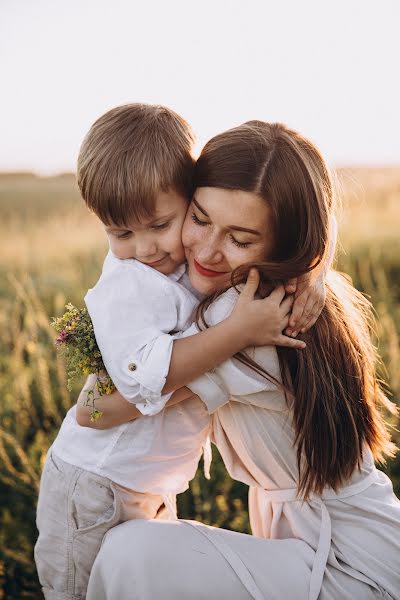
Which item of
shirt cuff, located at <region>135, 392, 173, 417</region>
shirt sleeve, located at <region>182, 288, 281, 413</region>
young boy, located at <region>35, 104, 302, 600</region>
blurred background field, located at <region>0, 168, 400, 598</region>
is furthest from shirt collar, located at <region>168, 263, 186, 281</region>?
blurred background field, located at <region>0, 168, 400, 598</region>

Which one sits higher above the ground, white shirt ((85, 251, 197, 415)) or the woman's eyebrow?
the woman's eyebrow

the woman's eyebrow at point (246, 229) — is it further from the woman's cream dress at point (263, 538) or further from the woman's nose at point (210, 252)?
the woman's cream dress at point (263, 538)

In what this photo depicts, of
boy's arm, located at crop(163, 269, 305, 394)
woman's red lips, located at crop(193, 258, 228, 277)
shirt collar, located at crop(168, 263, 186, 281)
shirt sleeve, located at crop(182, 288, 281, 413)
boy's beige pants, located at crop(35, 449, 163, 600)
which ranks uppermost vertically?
woman's red lips, located at crop(193, 258, 228, 277)

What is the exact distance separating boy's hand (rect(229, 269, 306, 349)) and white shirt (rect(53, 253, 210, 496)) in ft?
0.75

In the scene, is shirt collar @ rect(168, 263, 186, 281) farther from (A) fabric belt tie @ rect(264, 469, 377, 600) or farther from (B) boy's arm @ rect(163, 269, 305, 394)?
(A) fabric belt tie @ rect(264, 469, 377, 600)

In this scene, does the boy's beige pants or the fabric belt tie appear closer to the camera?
the fabric belt tie

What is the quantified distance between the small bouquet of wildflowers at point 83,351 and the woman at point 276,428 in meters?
0.37

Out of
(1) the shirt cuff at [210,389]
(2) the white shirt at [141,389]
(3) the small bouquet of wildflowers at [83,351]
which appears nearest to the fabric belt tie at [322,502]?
(2) the white shirt at [141,389]

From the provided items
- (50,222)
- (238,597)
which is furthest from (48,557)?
(50,222)

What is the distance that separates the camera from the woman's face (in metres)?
2.23

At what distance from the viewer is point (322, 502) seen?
A: 2.37 meters

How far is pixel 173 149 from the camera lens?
2.34 metres

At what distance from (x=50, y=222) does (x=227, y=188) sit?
7442 mm

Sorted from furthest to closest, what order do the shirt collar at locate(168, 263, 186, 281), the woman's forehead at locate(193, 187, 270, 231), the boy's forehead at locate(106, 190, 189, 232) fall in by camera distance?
the shirt collar at locate(168, 263, 186, 281), the boy's forehead at locate(106, 190, 189, 232), the woman's forehead at locate(193, 187, 270, 231)
